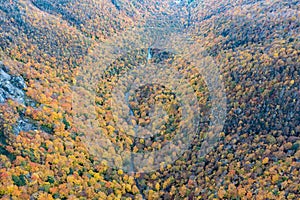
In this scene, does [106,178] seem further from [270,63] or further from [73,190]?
[270,63]

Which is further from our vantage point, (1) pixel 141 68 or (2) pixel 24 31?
(1) pixel 141 68

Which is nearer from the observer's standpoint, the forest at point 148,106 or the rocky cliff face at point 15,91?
the forest at point 148,106

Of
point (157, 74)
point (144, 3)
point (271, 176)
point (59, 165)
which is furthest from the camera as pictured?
point (144, 3)

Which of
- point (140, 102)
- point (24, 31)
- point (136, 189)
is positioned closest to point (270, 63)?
point (140, 102)

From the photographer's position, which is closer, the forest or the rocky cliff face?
the forest

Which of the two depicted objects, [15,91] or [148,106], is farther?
[148,106]

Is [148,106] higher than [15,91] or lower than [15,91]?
higher

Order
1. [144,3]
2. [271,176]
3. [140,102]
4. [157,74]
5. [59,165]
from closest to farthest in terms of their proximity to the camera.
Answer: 1. [271,176]
2. [59,165]
3. [140,102]
4. [157,74]
5. [144,3]

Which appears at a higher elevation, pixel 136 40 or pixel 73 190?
pixel 136 40
